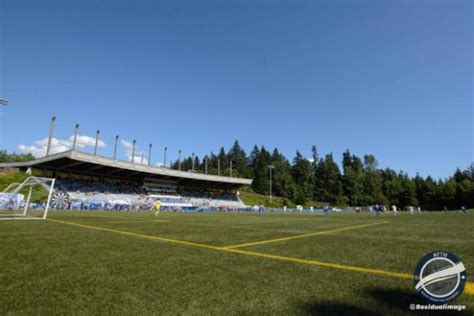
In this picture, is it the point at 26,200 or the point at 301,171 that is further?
the point at 301,171

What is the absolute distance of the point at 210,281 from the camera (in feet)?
12.5

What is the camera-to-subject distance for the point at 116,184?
178 ft

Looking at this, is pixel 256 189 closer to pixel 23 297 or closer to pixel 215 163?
pixel 215 163

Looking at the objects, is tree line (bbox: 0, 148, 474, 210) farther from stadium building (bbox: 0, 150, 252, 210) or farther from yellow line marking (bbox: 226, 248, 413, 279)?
yellow line marking (bbox: 226, 248, 413, 279)

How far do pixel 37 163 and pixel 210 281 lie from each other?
172 feet

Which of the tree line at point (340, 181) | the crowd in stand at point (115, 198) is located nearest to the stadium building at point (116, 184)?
the crowd in stand at point (115, 198)

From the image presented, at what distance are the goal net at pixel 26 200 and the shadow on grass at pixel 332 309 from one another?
16.3m

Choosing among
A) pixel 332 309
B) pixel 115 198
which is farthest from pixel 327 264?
pixel 115 198

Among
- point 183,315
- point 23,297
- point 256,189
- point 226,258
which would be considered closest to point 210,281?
point 183,315

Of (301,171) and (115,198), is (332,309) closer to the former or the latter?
(115,198)

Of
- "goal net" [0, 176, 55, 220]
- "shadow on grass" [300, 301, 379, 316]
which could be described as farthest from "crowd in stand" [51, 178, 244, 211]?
"shadow on grass" [300, 301, 379, 316]

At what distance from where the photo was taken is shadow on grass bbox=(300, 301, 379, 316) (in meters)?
2.68

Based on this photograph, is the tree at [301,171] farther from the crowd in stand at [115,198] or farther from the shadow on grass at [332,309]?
the shadow on grass at [332,309]

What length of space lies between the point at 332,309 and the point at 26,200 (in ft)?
122
